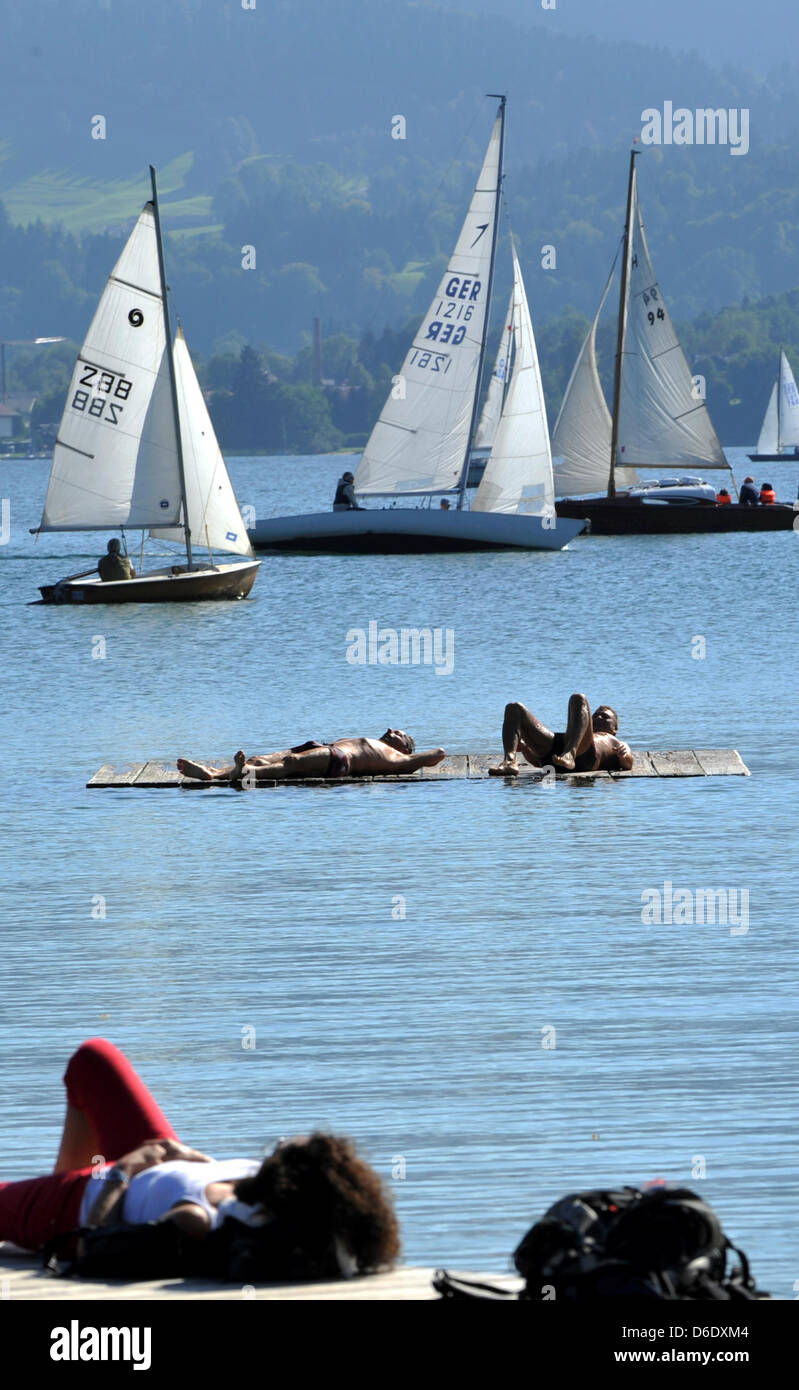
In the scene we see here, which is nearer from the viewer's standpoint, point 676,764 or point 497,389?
point 676,764

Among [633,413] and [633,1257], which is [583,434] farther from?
[633,1257]

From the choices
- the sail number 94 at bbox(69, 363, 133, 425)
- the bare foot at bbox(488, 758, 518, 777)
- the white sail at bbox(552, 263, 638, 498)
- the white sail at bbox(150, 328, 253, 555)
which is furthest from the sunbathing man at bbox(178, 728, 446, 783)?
the white sail at bbox(552, 263, 638, 498)

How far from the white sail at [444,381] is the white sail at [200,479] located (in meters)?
14.3

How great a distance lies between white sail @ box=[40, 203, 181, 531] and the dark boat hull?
1128 inches

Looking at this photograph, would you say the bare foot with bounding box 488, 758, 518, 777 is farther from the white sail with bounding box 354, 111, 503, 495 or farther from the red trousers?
the white sail with bounding box 354, 111, 503, 495

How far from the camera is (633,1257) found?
19.9ft

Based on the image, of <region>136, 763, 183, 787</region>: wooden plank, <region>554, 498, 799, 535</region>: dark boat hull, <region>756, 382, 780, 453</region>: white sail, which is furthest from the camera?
<region>756, 382, 780, 453</region>: white sail

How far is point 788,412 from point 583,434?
3761 inches

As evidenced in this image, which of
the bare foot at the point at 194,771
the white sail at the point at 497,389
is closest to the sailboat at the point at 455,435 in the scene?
the white sail at the point at 497,389

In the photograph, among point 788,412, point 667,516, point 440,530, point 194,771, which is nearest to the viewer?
point 194,771

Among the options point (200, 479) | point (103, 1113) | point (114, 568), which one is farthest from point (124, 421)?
point (103, 1113)

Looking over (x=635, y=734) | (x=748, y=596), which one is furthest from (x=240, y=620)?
(x=635, y=734)

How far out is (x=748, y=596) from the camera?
193 ft

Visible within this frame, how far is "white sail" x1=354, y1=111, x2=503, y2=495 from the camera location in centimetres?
6412
